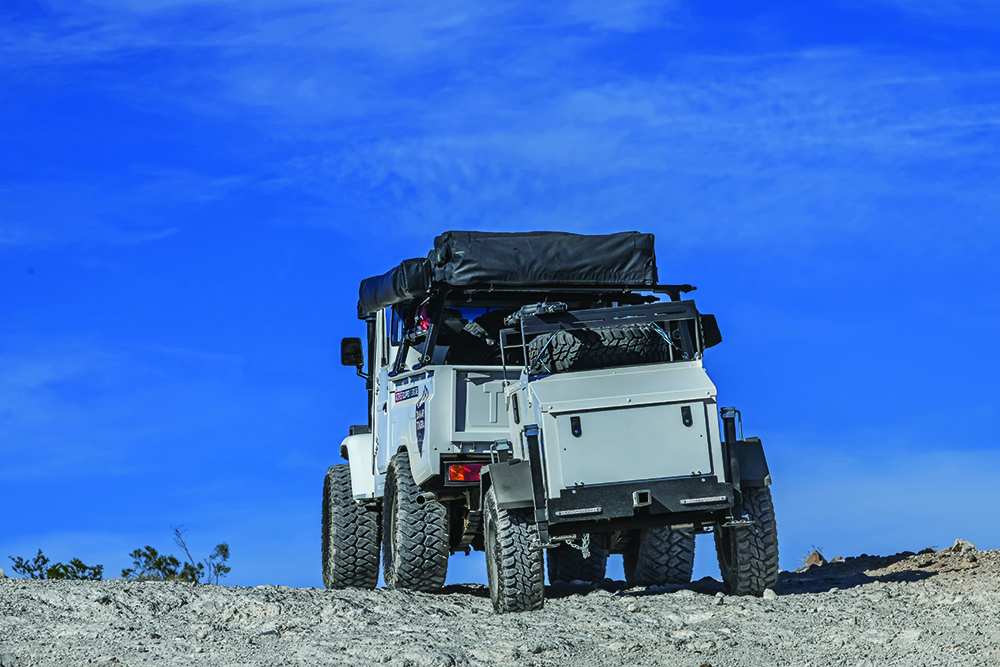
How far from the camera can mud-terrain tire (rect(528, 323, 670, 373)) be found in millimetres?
11477

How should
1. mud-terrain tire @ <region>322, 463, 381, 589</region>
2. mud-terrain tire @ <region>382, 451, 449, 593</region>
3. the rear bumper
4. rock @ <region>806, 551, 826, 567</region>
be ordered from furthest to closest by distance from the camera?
rock @ <region>806, 551, 826, 567</region>
mud-terrain tire @ <region>322, 463, 381, 589</region>
mud-terrain tire @ <region>382, 451, 449, 593</region>
the rear bumper

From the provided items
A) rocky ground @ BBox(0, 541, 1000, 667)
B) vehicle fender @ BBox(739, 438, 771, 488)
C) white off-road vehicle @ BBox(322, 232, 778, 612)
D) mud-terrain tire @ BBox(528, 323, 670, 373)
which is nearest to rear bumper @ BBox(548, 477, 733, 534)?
white off-road vehicle @ BBox(322, 232, 778, 612)

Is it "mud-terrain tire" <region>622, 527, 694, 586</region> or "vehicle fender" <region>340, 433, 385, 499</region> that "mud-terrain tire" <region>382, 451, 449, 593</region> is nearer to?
"vehicle fender" <region>340, 433, 385, 499</region>

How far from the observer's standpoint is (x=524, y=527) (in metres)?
11.1

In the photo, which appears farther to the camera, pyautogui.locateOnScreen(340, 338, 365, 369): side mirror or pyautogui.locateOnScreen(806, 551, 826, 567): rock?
pyautogui.locateOnScreen(806, 551, 826, 567): rock

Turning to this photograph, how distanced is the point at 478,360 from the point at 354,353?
2963mm

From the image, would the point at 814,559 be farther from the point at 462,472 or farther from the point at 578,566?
the point at 462,472

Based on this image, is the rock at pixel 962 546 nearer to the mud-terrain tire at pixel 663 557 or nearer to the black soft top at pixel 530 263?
the mud-terrain tire at pixel 663 557

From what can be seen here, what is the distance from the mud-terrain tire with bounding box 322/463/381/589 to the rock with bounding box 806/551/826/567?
7697mm

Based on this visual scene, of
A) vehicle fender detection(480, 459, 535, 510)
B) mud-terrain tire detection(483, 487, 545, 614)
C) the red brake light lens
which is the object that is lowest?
mud-terrain tire detection(483, 487, 545, 614)

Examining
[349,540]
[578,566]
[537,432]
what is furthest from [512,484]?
[578,566]

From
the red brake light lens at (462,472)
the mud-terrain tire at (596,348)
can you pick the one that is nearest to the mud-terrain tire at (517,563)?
the mud-terrain tire at (596,348)

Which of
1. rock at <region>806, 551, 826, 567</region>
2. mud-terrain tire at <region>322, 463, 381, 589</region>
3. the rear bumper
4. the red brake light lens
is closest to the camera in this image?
the rear bumper

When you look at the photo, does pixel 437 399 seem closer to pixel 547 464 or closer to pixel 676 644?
pixel 547 464
